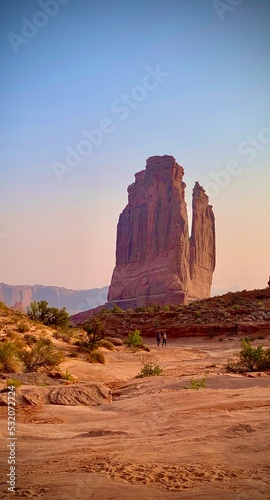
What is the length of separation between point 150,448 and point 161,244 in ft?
331

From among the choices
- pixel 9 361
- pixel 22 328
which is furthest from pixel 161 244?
pixel 9 361

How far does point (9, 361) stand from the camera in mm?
15203

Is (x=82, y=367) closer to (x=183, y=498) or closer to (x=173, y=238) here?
(x=183, y=498)

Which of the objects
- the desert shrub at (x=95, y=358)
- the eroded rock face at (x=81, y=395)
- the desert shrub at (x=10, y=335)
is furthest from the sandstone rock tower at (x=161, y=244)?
the eroded rock face at (x=81, y=395)

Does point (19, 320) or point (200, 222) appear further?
point (200, 222)

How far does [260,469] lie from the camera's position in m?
4.55

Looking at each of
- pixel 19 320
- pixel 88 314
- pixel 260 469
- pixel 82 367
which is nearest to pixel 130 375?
pixel 82 367

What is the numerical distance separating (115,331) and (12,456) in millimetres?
36010

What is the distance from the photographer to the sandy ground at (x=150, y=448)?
4.16 m

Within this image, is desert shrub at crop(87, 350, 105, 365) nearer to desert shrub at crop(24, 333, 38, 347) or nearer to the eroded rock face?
desert shrub at crop(24, 333, 38, 347)

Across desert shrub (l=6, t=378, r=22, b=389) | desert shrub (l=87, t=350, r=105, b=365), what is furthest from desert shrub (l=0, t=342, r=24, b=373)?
desert shrub (l=87, t=350, r=105, b=365)

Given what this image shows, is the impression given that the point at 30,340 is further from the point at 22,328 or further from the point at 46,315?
the point at 46,315

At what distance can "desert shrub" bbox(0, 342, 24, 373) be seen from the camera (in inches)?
589

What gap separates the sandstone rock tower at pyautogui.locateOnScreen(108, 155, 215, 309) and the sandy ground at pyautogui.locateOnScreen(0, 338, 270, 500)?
8388cm
